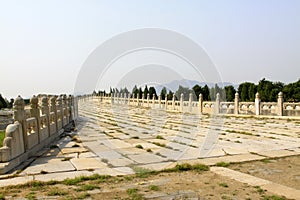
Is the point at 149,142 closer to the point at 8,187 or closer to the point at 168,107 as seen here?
Result: the point at 8,187

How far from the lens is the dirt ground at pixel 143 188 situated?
3.50 meters

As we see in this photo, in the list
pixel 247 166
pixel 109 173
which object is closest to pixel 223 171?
pixel 247 166

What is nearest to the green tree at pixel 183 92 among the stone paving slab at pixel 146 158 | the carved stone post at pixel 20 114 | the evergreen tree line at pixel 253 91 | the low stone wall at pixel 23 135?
the evergreen tree line at pixel 253 91

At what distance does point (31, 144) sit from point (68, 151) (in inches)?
30.8

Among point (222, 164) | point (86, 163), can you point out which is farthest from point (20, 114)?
point (222, 164)

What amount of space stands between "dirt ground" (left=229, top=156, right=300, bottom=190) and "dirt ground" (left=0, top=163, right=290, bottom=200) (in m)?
0.56

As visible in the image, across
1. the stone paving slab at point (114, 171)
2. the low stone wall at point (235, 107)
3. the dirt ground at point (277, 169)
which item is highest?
the low stone wall at point (235, 107)

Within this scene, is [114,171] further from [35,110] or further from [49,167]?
→ [35,110]

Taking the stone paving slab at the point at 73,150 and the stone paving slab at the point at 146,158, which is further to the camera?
the stone paving slab at the point at 73,150

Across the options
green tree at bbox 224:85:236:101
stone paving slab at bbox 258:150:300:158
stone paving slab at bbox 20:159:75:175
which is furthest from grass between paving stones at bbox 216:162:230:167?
green tree at bbox 224:85:236:101

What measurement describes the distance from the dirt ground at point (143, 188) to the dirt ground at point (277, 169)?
558 mm

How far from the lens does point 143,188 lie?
3.78 metres

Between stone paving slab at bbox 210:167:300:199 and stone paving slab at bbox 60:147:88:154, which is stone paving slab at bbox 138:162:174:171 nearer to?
stone paving slab at bbox 210:167:300:199

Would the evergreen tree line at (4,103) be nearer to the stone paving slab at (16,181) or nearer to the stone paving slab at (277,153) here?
the stone paving slab at (16,181)
